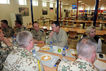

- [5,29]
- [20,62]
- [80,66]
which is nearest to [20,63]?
[20,62]

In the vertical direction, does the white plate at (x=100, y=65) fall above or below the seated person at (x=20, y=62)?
below

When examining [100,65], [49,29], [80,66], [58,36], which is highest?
[49,29]

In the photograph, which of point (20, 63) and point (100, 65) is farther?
point (100, 65)

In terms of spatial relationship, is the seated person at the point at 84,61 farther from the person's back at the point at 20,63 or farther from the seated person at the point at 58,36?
the seated person at the point at 58,36

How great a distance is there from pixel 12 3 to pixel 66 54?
25.2 ft

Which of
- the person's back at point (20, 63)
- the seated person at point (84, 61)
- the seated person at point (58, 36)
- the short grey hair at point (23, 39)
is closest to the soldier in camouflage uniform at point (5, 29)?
the seated person at point (58, 36)

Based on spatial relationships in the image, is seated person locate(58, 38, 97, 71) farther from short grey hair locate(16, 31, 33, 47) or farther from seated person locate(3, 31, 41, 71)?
short grey hair locate(16, 31, 33, 47)

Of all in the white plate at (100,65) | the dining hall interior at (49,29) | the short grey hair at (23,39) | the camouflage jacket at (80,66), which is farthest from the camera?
the dining hall interior at (49,29)

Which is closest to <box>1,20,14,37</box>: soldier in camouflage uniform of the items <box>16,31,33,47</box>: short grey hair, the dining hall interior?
the dining hall interior

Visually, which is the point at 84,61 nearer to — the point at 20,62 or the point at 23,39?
the point at 20,62

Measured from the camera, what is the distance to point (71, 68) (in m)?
0.96

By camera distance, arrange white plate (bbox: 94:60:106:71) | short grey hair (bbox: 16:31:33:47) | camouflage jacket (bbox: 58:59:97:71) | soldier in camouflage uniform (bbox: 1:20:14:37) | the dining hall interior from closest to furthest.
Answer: camouflage jacket (bbox: 58:59:97:71) < short grey hair (bbox: 16:31:33:47) < white plate (bbox: 94:60:106:71) < the dining hall interior < soldier in camouflage uniform (bbox: 1:20:14:37)

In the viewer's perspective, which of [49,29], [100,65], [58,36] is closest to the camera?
[100,65]

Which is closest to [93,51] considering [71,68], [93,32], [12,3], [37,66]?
[71,68]
